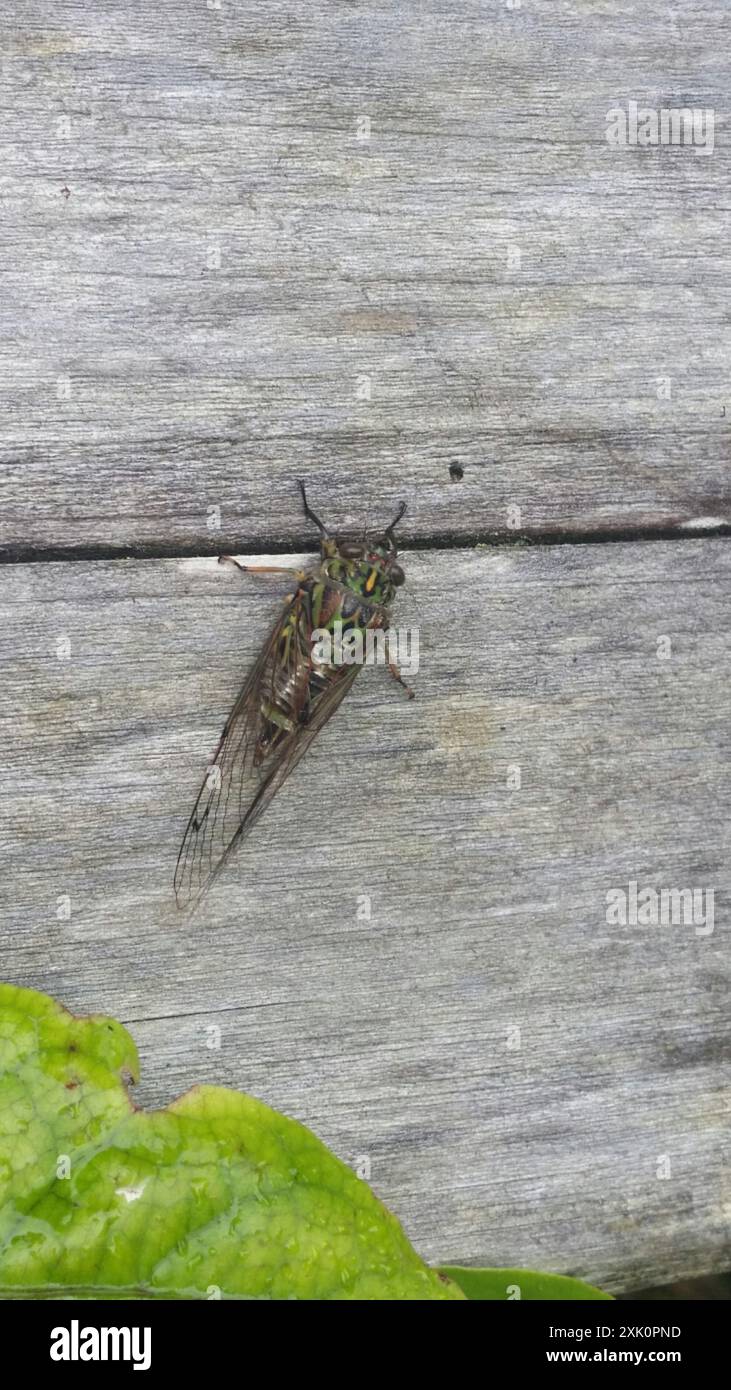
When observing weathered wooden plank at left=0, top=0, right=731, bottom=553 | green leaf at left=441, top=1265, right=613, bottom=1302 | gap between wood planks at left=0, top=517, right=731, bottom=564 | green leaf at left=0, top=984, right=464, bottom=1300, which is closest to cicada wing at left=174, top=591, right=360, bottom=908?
gap between wood planks at left=0, top=517, right=731, bottom=564

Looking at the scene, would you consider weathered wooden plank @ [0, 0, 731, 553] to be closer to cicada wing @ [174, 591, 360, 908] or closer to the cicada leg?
the cicada leg

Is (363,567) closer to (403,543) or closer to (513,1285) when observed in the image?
(403,543)

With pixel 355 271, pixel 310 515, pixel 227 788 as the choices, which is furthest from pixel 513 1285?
pixel 355 271

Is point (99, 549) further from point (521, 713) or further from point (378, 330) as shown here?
Answer: point (521, 713)

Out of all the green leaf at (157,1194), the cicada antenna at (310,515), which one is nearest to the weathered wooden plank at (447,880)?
the cicada antenna at (310,515)
